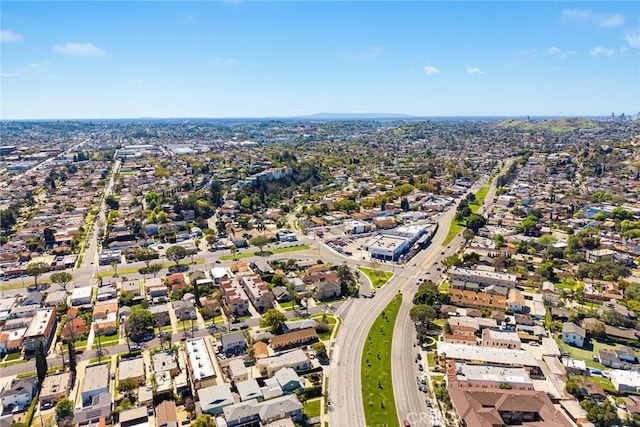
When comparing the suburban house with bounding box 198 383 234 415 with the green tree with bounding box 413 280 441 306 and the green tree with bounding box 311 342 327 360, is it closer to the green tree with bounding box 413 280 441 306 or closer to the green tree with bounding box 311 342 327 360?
the green tree with bounding box 311 342 327 360

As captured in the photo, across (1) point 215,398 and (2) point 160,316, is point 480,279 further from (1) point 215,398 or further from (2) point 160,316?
(2) point 160,316

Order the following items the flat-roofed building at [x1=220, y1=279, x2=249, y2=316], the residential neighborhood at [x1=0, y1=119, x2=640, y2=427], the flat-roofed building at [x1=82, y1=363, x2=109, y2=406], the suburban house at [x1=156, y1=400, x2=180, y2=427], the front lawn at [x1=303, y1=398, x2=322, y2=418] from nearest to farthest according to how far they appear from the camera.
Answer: the suburban house at [x1=156, y1=400, x2=180, y2=427] → the front lawn at [x1=303, y1=398, x2=322, y2=418] → the residential neighborhood at [x1=0, y1=119, x2=640, y2=427] → the flat-roofed building at [x1=82, y1=363, x2=109, y2=406] → the flat-roofed building at [x1=220, y1=279, x2=249, y2=316]

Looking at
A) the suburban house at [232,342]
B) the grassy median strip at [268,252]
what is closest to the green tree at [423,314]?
the suburban house at [232,342]

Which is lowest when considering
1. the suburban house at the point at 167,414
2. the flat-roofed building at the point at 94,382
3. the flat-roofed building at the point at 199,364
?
the suburban house at the point at 167,414

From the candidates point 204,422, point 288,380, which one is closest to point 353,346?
point 288,380

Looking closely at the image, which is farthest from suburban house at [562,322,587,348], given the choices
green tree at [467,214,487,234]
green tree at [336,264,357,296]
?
green tree at [467,214,487,234]

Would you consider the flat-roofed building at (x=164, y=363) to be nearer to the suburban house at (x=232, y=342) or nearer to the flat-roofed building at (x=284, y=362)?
the suburban house at (x=232, y=342)

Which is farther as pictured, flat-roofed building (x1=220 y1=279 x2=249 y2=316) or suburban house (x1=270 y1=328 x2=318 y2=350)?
flat-roofed building (x1=220 y1=279 x2=249 y2=316)
